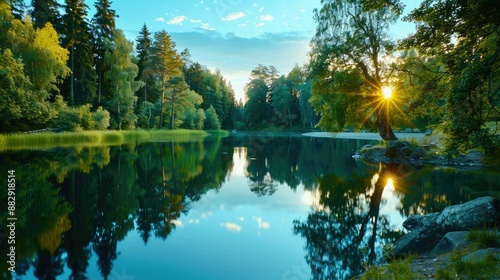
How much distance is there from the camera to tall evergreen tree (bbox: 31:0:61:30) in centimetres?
3462

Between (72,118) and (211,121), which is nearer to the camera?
(72,118)

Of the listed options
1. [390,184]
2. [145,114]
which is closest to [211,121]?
[145,114]

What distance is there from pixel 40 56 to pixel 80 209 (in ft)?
90.8

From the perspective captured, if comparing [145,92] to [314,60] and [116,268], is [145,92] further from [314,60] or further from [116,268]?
[116,268]

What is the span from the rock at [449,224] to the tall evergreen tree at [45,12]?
4291 cm

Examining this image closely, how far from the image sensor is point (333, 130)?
74.5ft

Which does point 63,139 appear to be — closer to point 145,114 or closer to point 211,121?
point 145,114

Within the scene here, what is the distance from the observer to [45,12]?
116 ft

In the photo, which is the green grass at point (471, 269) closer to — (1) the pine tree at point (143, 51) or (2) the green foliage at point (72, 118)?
(2) the green foliage at point (72, 118)

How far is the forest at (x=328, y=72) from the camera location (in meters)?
6.33

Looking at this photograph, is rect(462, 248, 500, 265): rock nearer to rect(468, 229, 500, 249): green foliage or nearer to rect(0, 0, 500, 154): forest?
rect(468, 229, 500, 249): green foliage

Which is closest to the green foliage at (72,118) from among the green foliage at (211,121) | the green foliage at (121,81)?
the green foliage at (121,81)

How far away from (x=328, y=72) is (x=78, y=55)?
3317cm

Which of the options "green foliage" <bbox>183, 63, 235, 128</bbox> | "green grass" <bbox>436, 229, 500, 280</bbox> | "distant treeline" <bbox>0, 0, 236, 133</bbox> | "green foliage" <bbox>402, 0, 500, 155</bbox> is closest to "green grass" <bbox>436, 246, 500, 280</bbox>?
"green grass" <bbox>436, 229, 500, 280</bbox>
